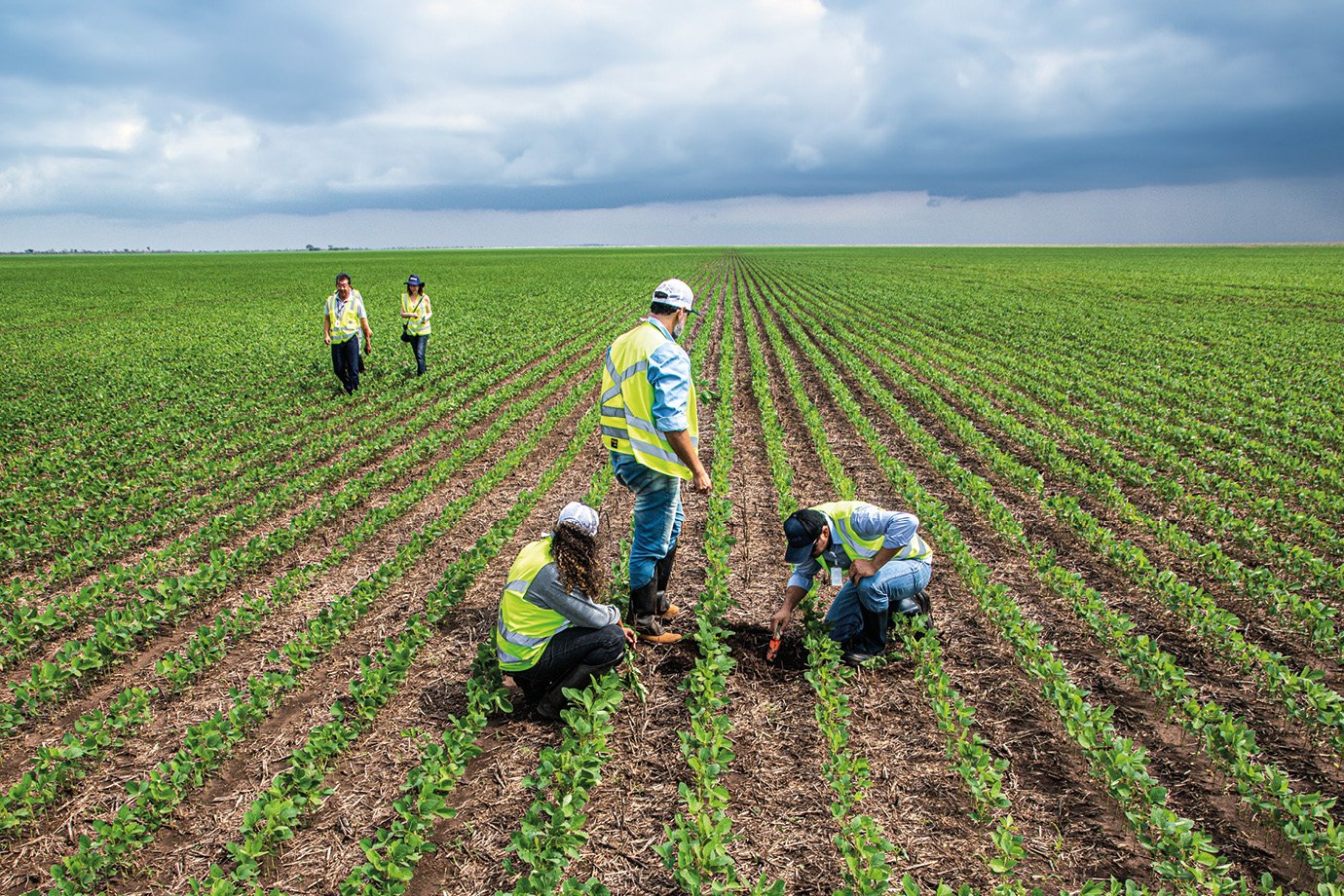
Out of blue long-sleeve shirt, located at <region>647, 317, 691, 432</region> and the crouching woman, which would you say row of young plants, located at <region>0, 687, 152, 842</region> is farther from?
blue long-sleeve shirt, located at <region>647, 317, 691, 432</region>

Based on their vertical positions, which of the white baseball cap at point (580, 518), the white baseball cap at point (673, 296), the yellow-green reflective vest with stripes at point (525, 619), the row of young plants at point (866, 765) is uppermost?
the white baseball cap at point (673, 296)

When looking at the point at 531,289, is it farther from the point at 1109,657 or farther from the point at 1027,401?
the point at 1109,657

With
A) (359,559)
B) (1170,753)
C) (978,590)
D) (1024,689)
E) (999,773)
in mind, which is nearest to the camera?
(999,773)

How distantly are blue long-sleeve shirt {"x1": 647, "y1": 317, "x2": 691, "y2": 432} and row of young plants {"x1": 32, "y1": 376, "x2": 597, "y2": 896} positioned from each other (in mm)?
2241

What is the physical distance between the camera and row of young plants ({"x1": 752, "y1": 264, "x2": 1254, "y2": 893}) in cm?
313

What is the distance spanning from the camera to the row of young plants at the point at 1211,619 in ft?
13.6

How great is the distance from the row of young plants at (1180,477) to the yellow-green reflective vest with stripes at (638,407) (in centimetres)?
533

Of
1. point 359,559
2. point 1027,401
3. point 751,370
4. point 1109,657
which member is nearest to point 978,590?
point 1109,657

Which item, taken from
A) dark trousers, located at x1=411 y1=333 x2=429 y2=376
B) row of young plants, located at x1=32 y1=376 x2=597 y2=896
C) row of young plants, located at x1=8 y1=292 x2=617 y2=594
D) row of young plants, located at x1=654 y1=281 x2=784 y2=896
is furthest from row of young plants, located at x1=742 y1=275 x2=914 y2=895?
dark trousers, located at x1=411 y1=333 x2=429 y2=376

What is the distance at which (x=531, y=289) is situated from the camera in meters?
39.6

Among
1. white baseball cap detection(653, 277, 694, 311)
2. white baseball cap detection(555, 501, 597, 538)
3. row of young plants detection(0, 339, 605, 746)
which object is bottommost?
row of young plants detection(0, 339, 605, 746)

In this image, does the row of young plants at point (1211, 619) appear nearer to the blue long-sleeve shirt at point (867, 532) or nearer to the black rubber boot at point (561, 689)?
the blue long-sleeve shirt at point (867, 532)

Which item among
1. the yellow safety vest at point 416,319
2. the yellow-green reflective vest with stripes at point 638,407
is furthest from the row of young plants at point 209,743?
the yellow safety vest at point 416,319

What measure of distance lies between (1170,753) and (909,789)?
4.97 ft
